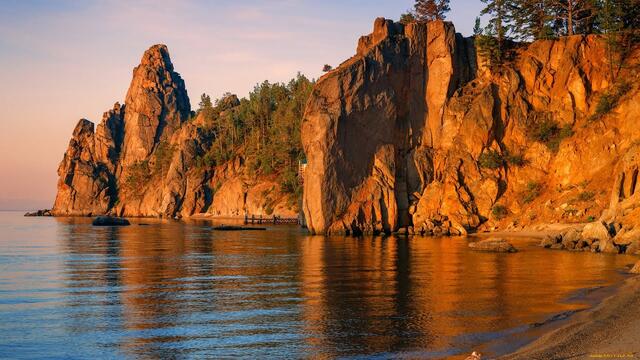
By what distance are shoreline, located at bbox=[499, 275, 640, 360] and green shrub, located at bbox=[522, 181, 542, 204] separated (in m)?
52.7

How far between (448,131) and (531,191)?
16074mm

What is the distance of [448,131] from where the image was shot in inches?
3531

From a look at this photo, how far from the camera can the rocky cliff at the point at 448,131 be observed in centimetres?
7994

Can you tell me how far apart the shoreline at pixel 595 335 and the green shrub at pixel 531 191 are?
52740 mm

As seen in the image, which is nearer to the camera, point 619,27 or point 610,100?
point 610,100

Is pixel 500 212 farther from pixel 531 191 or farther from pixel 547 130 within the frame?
pixel 547 130

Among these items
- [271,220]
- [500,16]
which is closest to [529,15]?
[500,16]

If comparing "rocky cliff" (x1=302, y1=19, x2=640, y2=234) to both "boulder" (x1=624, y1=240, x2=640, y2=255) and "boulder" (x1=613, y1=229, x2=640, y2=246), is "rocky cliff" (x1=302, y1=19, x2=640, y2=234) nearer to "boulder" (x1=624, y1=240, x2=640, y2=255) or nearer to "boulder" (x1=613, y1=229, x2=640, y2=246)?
"boulder" (x1=613, y1=229, x2=640, y2=246)

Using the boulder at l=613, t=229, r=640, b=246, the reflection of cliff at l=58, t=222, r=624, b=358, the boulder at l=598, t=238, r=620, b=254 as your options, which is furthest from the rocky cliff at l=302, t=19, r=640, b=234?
the reflection of cliff at l=58, t=222, r=624, b=358

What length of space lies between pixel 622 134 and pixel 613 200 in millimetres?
17170

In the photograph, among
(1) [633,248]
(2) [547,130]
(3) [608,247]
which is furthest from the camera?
(2) [547,130]

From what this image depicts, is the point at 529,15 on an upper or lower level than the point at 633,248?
upper

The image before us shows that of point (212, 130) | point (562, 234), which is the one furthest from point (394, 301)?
point (212, 130)

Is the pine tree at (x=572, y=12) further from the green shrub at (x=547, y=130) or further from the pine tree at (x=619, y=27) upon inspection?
the green shrub at (x=547, y=130)
